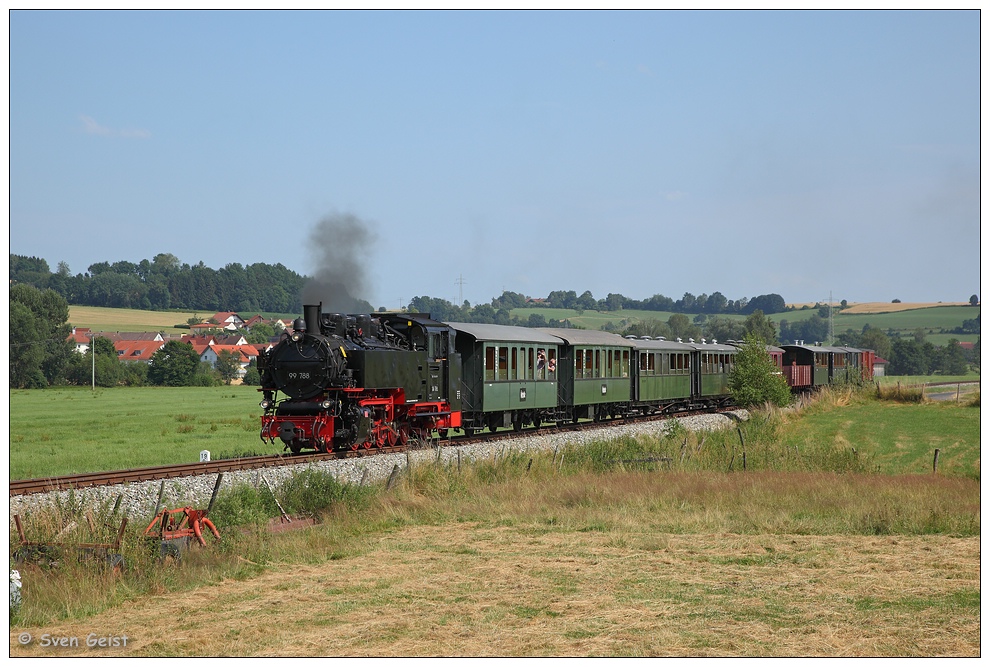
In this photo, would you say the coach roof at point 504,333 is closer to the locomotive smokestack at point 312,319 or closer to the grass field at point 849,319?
the locomotive smokestack at point 312,319

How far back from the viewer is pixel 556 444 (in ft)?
92.1

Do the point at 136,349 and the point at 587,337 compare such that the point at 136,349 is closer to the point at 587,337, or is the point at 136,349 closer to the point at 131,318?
the point at 131,318

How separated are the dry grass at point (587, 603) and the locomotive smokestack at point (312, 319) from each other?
353 inches

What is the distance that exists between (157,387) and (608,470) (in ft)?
221

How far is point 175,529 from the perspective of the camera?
14023mm

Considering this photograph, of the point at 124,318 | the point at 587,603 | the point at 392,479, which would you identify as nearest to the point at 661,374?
the point at 392,479

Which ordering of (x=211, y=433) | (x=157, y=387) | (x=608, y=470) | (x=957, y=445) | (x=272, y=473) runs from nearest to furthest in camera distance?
(x=272, y=473) → (x=608, y=470) → (x=957, y=445) → (x=211, y=433) → (x=157, y=387)

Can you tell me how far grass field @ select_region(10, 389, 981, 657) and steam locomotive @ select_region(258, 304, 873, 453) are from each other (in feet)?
12.3

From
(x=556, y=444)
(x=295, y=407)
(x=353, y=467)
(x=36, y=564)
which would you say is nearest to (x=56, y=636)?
(x=36, y=564)

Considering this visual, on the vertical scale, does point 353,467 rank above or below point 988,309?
below

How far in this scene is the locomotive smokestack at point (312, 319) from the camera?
24.3m

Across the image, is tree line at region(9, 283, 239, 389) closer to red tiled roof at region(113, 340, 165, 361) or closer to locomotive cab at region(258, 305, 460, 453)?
red tiled roof at region(113, 340, 165, 361)

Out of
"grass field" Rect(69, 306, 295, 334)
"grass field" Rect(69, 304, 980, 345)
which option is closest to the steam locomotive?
"grass field" Rect(69, 304, 980, 345)

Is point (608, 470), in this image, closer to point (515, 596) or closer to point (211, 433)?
point (515, 596)
